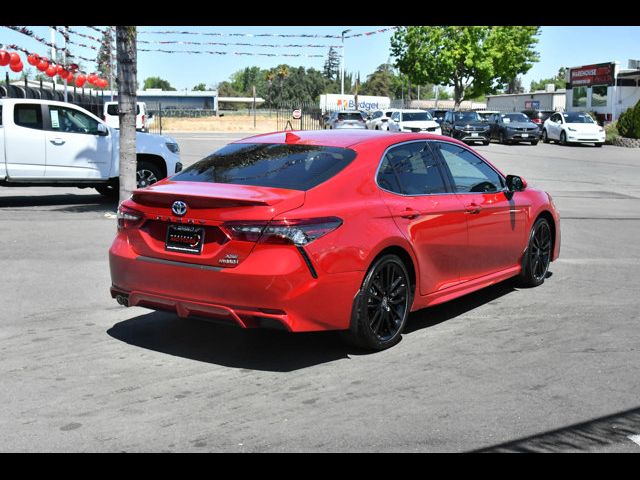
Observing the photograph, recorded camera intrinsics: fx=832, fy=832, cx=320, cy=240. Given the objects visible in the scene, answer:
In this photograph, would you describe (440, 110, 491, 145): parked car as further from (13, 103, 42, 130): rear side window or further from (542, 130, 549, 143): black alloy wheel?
(13, 103, 42, 130): rear side window

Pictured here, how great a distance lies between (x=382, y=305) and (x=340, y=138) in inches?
56.1

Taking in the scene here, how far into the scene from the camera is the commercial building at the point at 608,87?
54.5 m

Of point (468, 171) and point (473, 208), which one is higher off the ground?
point (468, 171)

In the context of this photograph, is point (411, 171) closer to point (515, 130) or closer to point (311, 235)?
point (311, 235)

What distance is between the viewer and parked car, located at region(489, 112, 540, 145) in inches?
1569

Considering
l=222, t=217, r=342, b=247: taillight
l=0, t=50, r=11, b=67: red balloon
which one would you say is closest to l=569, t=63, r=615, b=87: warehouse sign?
l=0, t=50, r=11, b=67: red balloon

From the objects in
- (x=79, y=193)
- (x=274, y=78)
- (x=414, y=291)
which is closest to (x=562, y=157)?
(x=79, y=193)

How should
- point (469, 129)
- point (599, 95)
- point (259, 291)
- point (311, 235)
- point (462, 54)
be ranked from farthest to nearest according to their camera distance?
1. point (462, 54)
2. point (599, 95)
3. point (469, 129)
4. point (311, 235)
5. point (259, 291)

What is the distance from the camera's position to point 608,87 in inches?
2185

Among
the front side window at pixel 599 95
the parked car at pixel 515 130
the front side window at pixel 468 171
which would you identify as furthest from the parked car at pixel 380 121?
the front side window at pixel 468 171

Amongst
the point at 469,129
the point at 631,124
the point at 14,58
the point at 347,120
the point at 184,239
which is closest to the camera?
the point at 184,239

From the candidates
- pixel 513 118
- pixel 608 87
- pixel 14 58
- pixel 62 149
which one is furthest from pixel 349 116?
pixel 62 149

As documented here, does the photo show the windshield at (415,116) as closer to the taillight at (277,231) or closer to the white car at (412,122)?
the white car at (412,122)

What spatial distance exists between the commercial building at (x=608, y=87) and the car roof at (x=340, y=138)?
51862 millimetres
